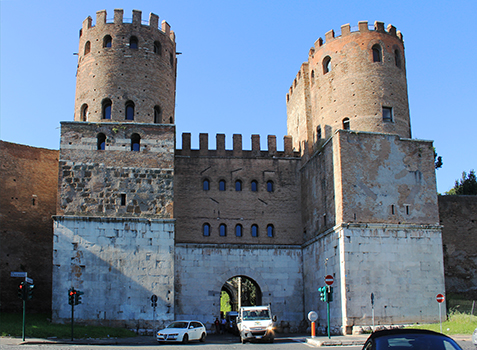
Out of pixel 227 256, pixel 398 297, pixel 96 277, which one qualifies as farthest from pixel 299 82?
pixel 96 277

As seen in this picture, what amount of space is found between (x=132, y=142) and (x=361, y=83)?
10.7 metres

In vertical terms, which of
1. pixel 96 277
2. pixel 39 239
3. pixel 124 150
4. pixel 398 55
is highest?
pixel 398 55

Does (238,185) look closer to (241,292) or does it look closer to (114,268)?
(114,268)

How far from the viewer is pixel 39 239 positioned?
24922 mm

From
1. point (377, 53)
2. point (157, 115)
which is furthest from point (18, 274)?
point (377, 53)

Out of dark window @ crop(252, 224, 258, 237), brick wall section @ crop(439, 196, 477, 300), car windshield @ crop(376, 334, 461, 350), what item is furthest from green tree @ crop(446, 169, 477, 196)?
car windshield @ crop(376, 334, 461, 350)

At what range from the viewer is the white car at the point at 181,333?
1831 cm

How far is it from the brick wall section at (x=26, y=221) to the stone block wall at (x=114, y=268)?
3.62 metres

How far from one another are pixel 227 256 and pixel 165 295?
4902 millimetres

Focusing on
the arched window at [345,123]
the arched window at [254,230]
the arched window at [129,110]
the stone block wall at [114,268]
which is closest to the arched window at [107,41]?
the arched window at [129,110]

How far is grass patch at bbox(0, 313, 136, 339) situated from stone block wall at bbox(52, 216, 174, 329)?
0.87 metres

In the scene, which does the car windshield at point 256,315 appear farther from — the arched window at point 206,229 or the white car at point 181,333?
the arched window at point 206,229

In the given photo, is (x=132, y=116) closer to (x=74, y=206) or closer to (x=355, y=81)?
(x=74, y=206)

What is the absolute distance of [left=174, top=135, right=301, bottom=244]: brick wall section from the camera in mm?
26359
